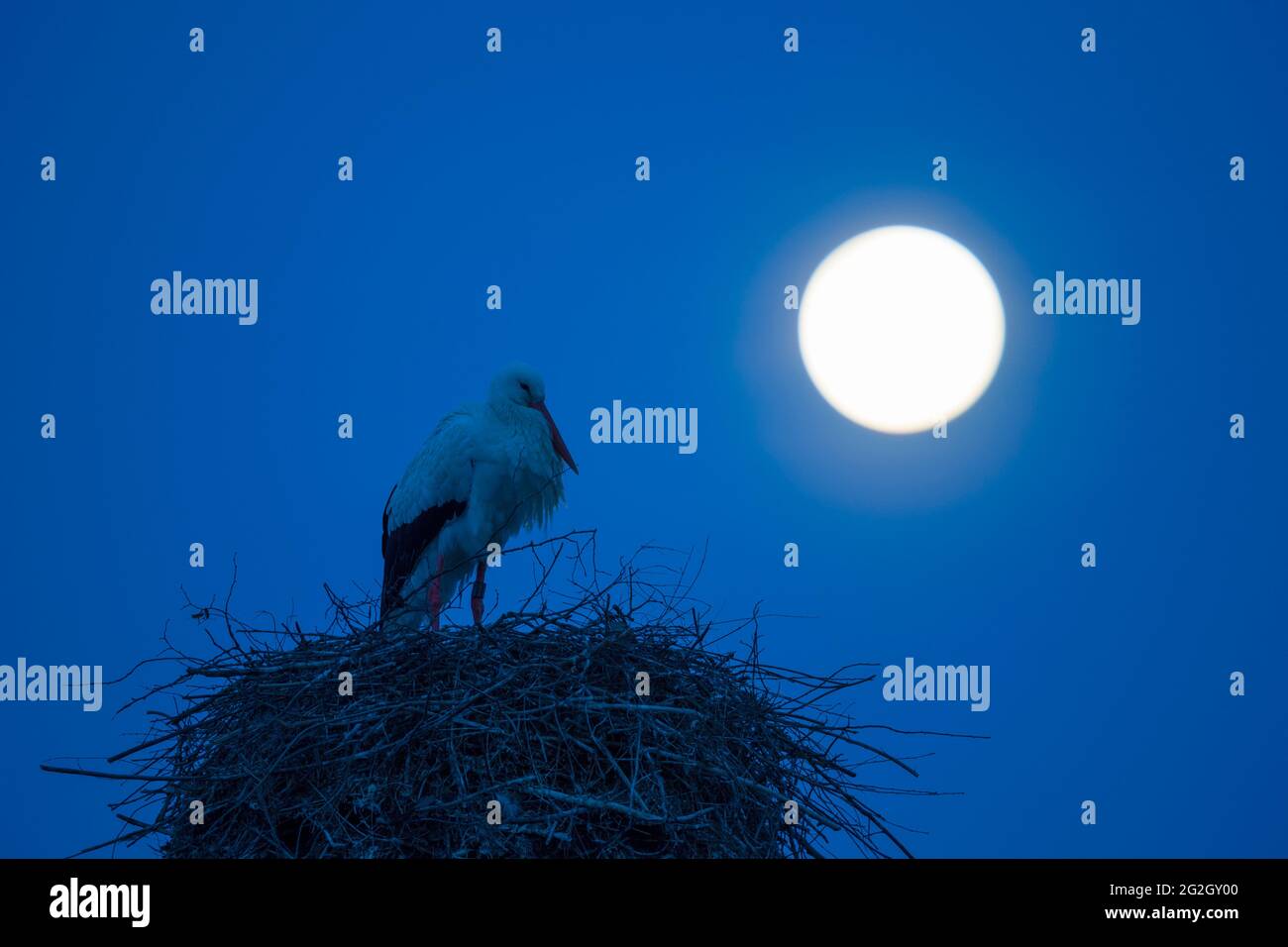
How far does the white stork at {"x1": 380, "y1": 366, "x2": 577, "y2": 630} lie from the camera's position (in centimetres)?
620

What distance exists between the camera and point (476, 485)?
6.21 meters

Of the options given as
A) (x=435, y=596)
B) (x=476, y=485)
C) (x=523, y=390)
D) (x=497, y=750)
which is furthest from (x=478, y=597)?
(x=497, y=750)

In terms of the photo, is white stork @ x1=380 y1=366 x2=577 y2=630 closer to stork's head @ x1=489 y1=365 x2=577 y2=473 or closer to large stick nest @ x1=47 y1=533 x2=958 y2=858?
stork's head @ x1=489 y1=365 x2=577 y2=473

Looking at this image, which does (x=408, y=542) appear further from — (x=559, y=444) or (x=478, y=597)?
(x=559, y=444)

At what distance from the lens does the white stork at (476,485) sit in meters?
6.20

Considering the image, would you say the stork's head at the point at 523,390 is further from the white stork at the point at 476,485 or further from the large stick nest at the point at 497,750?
the large stick nest at the point at 497,750

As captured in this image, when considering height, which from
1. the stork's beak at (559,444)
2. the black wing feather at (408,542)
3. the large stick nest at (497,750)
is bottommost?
the large stick nest at (497,750)

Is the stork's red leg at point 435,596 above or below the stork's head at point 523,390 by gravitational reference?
below

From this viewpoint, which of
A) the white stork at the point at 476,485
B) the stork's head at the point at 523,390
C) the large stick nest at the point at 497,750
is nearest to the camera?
the large stick nest at the point at 497,750

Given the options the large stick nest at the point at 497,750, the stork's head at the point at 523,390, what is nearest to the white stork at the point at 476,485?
the stork's head at the point at 523,390

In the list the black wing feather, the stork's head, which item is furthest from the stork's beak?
the black wing feather

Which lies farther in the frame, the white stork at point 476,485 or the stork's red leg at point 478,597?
the stork's red leg at point 478,597
